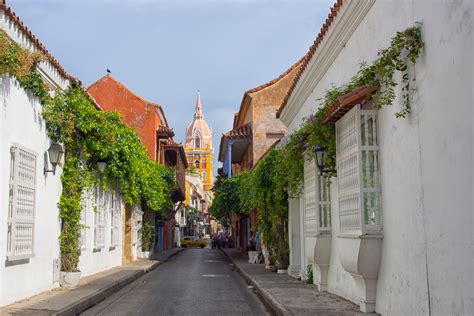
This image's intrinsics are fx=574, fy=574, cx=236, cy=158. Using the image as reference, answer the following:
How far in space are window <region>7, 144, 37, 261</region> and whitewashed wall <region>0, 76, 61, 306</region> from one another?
19 cm

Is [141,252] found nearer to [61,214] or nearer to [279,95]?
[279,95]

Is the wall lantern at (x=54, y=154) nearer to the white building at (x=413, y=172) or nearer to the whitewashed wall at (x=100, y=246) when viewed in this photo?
the whitewashed wall at (x=100, y=246)

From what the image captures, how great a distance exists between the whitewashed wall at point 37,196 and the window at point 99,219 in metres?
4.72

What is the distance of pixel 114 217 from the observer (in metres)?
21.0

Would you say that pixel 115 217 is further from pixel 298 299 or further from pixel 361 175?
pixel 361 175

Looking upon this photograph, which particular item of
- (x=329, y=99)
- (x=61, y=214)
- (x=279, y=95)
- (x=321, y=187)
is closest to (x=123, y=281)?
(x=61, y=214)

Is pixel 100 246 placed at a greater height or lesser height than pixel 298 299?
greater

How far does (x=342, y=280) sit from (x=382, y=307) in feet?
8.02

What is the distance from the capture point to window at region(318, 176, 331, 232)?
1155cm

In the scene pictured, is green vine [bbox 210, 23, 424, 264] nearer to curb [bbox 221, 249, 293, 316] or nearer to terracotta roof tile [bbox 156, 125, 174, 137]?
curb [bbox 221, 249, 293, 316]

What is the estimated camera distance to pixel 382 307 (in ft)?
26.8

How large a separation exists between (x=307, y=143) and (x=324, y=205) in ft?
4.51

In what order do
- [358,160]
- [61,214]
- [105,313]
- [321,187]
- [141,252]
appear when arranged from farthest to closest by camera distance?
[141,252] → [61,214] → [321,187] → [105,313] → [358,160]

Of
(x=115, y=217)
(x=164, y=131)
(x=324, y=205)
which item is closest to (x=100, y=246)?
(x=115, y=217)
